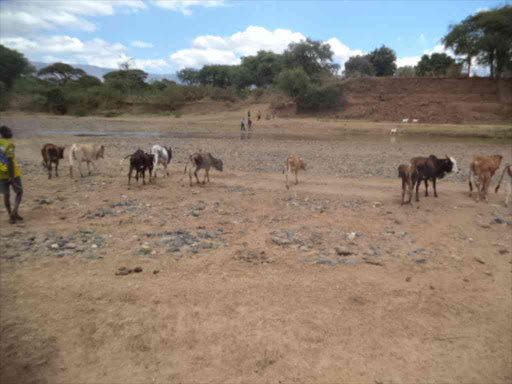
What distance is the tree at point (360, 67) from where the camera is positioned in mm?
64625

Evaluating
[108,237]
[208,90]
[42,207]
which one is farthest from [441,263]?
[208,90]

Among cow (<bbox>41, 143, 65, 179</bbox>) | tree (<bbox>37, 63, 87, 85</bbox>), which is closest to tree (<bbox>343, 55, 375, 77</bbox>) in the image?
tree (<bbox>37, 63, 87, 85</bbox>)

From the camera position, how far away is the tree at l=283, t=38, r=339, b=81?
5688cm

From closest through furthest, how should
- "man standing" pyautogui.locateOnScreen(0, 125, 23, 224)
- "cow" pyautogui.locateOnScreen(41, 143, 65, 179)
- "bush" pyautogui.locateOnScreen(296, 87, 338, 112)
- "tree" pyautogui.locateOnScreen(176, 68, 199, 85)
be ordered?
"man standing" pyautogui.locateOnScreen(0, 125, 23, 224), "cow" pyautogui.locateOnScreen(41, 143, 65, 179), "bush" pyautogui.locateOnScreen(296, 87, 338, 112), "tree" pyautogui.locateOnScreen(176, 68, 199, 85)

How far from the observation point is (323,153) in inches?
797

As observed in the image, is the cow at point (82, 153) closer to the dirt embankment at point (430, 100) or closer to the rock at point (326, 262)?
the rock at point (326, 262)

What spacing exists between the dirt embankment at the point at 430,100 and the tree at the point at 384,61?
38.3ft

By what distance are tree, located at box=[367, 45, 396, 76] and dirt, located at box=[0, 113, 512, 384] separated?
2449 inches

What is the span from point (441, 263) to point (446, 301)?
4.55 ft

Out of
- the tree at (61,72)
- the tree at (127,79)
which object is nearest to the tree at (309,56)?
the tree at (127,79)

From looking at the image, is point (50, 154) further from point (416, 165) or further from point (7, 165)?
point (416, 165)

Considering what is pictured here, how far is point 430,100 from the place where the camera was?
49188mm

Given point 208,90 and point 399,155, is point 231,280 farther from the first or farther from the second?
point 208,90

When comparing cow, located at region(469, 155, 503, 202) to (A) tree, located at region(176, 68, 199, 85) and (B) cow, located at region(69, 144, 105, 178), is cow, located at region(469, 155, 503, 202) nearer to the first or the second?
(B) cow, located at region(69, 144, 105, 178)
